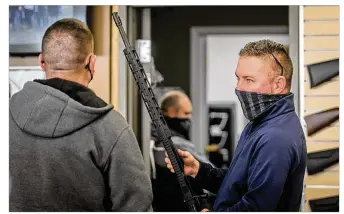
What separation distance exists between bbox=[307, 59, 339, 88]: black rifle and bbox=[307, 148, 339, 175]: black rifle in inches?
12.9

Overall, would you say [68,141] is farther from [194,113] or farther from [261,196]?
[194,113]

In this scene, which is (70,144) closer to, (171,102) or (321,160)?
(321,160)

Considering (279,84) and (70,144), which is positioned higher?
(279,84)

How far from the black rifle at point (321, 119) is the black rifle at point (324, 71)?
143 mm

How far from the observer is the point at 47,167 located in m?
1.70

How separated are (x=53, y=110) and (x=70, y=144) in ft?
0.41

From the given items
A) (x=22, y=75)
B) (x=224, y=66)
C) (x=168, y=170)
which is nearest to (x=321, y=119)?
(x=168, y=170)

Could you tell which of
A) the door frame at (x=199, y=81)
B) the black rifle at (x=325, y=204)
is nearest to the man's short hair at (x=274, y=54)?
the black rifle at (x=325, y=204)

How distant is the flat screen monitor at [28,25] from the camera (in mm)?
2447

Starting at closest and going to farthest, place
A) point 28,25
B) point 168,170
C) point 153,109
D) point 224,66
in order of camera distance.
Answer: point 153,109 < point 28,25 < point 168,170 < point 224,66

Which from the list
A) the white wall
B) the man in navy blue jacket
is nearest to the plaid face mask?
the man in navy blue jacket

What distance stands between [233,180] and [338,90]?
1.03m

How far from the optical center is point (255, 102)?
176 centimetres
